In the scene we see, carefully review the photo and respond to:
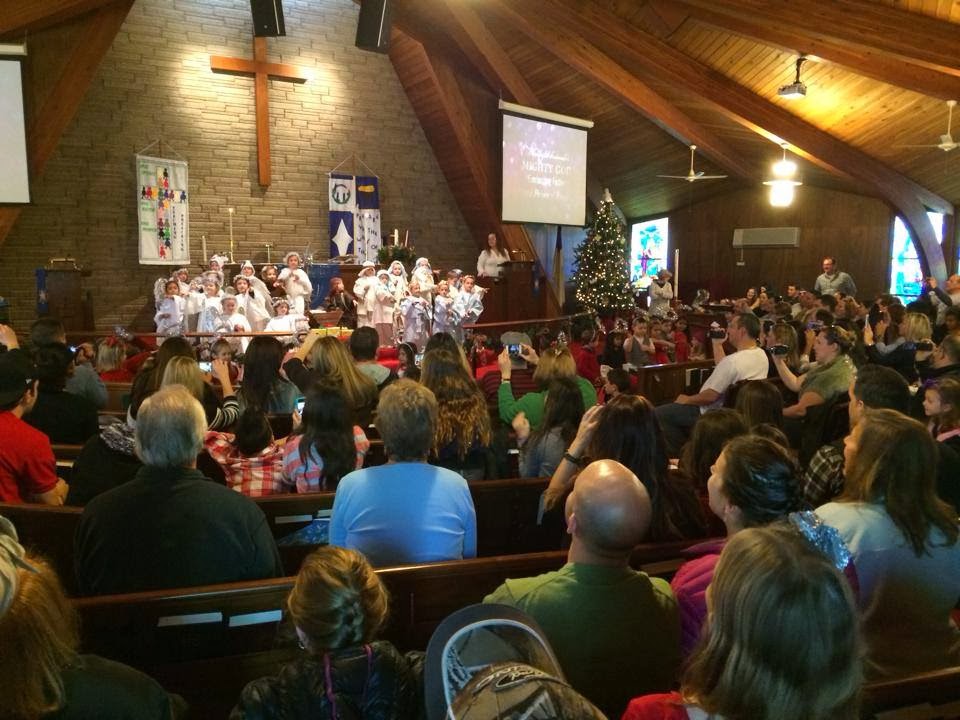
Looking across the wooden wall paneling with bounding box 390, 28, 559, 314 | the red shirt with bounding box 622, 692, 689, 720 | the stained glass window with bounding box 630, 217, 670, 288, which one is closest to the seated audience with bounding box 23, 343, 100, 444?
the red shirt with bounding box 622, 692, 689, 720

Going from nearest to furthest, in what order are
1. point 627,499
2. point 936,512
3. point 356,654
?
point 356,654, point 627,499, point 936,512

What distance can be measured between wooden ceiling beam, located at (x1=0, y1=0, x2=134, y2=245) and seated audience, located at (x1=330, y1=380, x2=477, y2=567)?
958 cm

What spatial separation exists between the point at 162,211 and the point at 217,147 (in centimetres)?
144

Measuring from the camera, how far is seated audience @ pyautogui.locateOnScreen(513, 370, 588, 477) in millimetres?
3207

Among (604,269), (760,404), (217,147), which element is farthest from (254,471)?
(604,269)

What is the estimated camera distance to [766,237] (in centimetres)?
1361

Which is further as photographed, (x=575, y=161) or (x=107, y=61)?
(x=575, y=161)

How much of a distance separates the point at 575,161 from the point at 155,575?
38.3ft

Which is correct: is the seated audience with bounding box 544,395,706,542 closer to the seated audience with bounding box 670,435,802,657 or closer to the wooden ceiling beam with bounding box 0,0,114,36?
the seated audience with bounding box 670,435,802,657

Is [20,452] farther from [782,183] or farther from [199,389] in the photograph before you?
[782,183]

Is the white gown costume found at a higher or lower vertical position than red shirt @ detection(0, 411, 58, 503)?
higher

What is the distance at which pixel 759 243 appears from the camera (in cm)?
1372

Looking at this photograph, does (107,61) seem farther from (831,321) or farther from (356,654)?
(356,654)

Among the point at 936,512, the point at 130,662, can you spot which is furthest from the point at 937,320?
the point at 130,662
